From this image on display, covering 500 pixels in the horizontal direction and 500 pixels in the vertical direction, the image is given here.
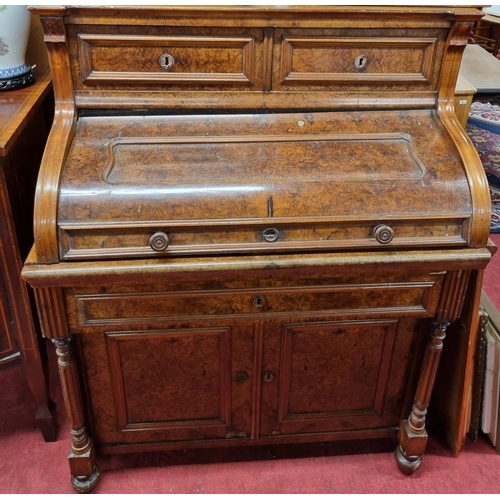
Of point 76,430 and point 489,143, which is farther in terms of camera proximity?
point 489,143

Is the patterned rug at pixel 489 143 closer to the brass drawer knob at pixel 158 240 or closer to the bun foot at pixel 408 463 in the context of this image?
the bun foot at pixel 408 463

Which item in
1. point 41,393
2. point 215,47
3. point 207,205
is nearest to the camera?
point 207,205

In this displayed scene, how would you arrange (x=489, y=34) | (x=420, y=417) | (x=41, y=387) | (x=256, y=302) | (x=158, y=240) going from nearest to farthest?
(x=158, y=240) → (x=256, y=302) → (x=420, y=417) → (x=41, y=387) → (x=489, y=34)

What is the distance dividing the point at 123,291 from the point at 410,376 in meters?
1.01

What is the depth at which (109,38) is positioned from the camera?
167 cm

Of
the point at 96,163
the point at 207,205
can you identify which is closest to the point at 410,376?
the point at 207,205

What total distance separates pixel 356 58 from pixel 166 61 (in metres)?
0.57

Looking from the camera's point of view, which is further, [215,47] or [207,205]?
[215,47]

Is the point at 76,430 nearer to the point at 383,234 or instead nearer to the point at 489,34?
the point at 383,234

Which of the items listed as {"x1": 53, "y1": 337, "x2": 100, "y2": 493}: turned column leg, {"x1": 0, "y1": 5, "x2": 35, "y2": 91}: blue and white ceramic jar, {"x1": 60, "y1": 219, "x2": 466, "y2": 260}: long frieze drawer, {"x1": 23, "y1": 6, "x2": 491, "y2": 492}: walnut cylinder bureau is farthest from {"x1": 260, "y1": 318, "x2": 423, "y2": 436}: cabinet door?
{"x1": 0, "y1": 5, "x2": 35, "y2": 91}: blue and white ceramic jar

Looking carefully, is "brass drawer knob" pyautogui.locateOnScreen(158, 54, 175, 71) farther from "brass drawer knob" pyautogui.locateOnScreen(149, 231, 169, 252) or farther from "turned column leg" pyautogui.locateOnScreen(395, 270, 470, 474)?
"turned column leg" pyautogui.locateOnScreen(395, 270, 470, 474)

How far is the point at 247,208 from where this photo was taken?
1.61 metres

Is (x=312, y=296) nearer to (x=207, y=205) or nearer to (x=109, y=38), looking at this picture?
(x=207, y=205)

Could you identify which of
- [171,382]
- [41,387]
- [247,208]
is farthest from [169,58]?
[41,387]
